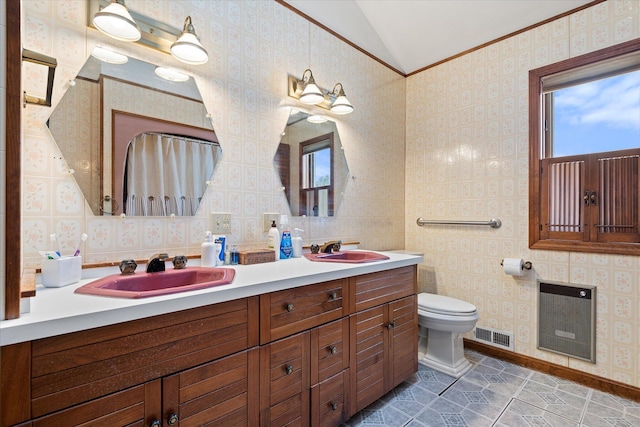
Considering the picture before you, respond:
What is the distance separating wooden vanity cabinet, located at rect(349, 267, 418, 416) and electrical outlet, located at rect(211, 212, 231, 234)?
2.55ft

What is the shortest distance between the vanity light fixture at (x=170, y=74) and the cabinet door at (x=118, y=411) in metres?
1.37

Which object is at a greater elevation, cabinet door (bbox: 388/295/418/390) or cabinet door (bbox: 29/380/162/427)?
cabinet door (bbox: 29/380/162/427)

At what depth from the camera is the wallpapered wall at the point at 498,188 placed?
191cm

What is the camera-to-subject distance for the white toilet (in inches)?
81.1

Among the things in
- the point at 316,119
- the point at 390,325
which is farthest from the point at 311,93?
the point at 390,325

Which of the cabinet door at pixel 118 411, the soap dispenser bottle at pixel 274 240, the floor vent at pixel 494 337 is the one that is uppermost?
the soap dispenser bottle at pixel 274 240

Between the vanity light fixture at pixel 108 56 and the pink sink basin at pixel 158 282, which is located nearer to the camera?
the pink sink basin at pixel 158 282

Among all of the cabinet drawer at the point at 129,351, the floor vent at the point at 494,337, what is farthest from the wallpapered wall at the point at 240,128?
the floor vent at the point at 494,337

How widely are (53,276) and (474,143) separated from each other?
2.84 meters

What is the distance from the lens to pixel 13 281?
0.75 metres

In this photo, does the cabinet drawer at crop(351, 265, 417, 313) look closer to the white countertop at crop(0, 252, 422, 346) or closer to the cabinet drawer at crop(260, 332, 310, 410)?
the white countertop at crop(0, 252, 422, 346)

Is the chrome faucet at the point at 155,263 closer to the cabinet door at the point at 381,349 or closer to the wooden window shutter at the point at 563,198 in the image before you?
the cabinet door at the point at 381,349

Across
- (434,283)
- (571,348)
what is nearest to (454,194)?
(434,283)

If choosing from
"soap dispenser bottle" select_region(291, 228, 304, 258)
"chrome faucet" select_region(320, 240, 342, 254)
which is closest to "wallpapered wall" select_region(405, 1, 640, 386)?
"chrome faucet" select_region(320, 240, 342, 254)
